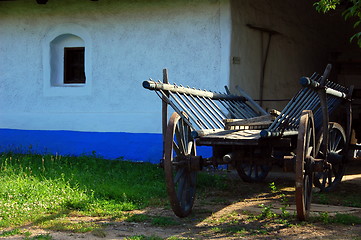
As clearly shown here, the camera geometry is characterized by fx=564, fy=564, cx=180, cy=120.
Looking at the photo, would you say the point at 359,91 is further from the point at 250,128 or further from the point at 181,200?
the point at 181,200

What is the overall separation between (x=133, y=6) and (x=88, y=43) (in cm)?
117

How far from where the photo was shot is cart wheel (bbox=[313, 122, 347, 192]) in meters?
7.13

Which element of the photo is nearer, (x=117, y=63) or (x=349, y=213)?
(x=349, y=213)

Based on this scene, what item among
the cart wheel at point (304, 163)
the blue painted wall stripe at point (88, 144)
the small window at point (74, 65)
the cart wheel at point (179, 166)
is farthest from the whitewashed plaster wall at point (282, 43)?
the cart wheel at point (304, 163)

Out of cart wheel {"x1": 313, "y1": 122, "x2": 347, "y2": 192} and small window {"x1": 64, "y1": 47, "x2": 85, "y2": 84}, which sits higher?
small window {"x1": 64, "y1": 47, "x2": 85, "y2": 84}

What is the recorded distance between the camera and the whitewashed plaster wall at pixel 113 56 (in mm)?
9758

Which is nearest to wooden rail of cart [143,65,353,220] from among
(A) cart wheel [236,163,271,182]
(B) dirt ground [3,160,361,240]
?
(B) dirt ground [3,160,361,240]

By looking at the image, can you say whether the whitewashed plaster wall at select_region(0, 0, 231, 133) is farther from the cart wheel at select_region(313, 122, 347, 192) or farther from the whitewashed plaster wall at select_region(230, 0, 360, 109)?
the cart wheel at select_region(313, 122, 347, 192)

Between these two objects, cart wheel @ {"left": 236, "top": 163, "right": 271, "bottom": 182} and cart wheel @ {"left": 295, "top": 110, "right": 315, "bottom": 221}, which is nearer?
cart wheel @ {"left": 295, "top": 110, "right": 315, "bottom": 221}

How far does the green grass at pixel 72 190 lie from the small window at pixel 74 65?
91.1 inches

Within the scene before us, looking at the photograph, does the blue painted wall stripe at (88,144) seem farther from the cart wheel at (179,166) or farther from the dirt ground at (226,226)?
the cart wheel at (179,166)

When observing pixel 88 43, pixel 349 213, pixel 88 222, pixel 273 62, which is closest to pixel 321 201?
pixel 349 213

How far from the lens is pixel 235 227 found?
5.64m

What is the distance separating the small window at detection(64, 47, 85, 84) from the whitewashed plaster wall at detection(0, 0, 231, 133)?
1.29 ft
